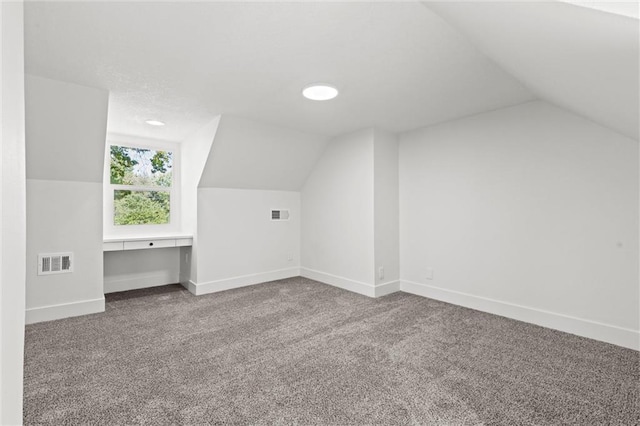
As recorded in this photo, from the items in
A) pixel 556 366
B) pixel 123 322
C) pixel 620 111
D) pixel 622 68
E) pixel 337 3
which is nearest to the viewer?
pixel 622 68

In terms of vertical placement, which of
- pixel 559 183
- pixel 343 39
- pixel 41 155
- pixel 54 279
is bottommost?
pixel 54 279

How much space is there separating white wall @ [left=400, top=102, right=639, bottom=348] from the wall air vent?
1.92 meters

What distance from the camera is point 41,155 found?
9.44 feet

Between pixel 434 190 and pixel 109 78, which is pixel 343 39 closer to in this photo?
pixel 109 78

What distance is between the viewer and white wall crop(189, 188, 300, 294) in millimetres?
4066

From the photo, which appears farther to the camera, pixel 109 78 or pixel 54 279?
pixel 54 279

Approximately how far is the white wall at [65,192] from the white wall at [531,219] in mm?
3538

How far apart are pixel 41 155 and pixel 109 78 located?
1.13m

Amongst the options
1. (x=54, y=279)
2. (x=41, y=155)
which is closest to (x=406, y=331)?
(x=54, y=279)

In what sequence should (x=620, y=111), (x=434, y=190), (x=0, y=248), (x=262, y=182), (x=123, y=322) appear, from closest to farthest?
(x=0, y=248), (x=620, y=111), (x=123, y=322), (x=434, y=190), (x=262, y=182)

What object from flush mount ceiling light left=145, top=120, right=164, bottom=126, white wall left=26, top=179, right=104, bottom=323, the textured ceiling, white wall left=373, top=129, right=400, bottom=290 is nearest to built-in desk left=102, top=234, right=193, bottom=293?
white wall left=26, top=179, right=104, bottom=323

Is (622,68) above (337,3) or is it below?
below

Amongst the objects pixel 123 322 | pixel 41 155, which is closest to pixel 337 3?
pixel 41 155

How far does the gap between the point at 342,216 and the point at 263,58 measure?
2.50 m
